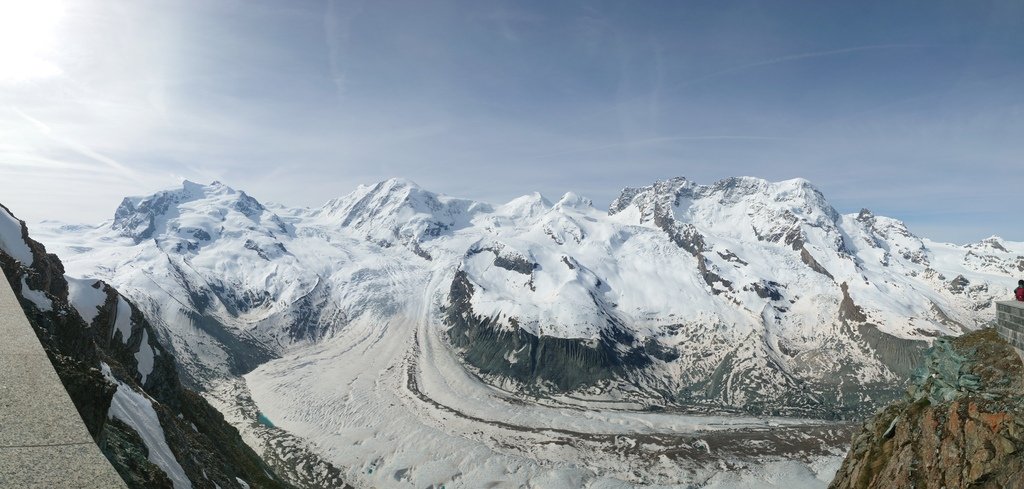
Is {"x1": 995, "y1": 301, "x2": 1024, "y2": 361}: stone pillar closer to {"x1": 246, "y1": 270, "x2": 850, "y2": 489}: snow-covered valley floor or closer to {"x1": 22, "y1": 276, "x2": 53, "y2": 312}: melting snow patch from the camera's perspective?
{"x1": 22, "y1": 276, "x2": 53, "y2": 312}: melting snow patch

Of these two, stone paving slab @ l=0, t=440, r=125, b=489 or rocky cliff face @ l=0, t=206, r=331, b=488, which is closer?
stone paving slab @ l=0, t=440, r=125, b=489

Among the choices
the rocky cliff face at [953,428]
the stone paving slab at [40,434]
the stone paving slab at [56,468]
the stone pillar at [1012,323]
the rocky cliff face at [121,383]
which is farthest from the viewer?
the stone pillar at [1012,323]

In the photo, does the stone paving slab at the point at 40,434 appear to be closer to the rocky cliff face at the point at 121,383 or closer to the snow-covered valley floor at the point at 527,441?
the rocky cliff face at the point at 121,383

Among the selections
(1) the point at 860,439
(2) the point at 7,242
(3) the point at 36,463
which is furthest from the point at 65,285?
(1) the point at 860,439

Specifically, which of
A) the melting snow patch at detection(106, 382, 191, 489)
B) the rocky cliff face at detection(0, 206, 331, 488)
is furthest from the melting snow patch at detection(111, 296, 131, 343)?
the melting snow patch at detection(106, 382, 191, 489)

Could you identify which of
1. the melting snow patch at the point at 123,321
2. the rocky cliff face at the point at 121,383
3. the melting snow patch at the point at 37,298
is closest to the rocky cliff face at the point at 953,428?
the rocky cliff face at the point at 121,383

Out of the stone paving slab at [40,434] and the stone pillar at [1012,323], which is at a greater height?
the stone pillar at [1012,323]
